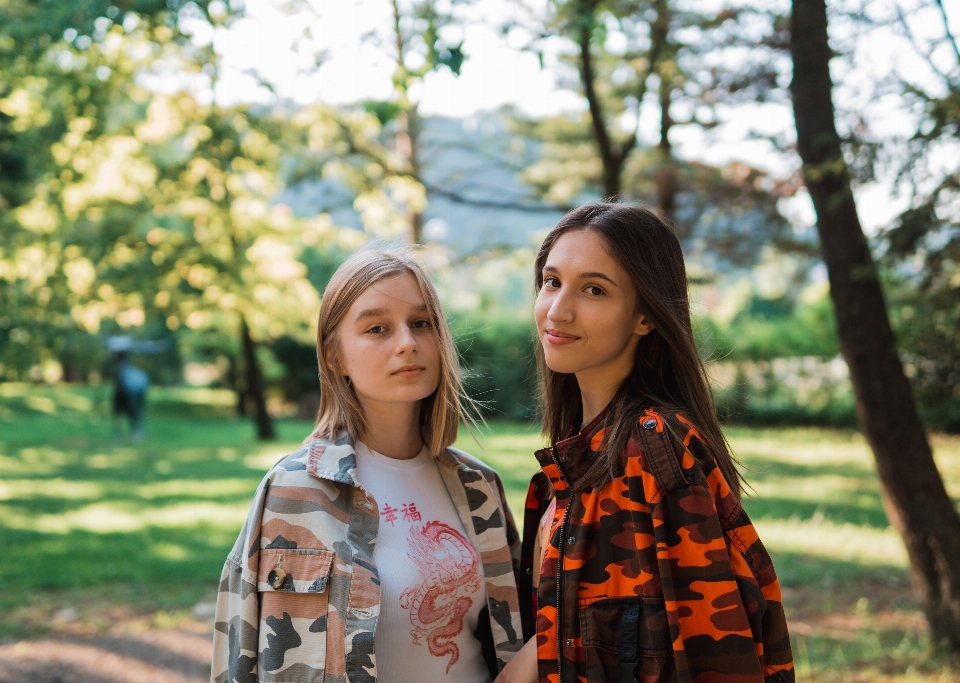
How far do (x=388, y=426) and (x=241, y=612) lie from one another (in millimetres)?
642

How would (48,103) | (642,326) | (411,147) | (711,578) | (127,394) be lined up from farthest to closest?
(411,147) → (127,394) → (48,103) → (642,326) → (711,578)

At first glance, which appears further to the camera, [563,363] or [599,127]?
[599,127]

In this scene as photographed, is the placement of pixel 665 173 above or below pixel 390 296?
above

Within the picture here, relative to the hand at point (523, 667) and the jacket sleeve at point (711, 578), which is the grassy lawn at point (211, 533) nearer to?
the jacket sleeve at point (711, 578)

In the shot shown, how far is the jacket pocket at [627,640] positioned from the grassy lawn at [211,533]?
0.52 m

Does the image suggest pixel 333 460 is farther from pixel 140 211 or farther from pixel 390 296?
pixel 140 211

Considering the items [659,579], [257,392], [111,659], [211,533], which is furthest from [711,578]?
[257,392]

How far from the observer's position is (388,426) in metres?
2.38

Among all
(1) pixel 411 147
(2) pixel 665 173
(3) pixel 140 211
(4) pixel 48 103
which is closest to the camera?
(4) pixel 48 103

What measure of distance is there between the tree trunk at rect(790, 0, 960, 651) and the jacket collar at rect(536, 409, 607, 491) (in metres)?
3.00

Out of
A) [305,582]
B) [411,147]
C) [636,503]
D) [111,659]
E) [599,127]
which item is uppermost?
[411,147]

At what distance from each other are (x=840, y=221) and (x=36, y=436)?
1449 cm

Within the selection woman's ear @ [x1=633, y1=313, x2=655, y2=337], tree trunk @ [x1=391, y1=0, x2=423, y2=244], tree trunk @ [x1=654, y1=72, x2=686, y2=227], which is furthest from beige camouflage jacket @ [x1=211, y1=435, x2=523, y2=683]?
tree trunk @ [x1=654, y1=72, x2=686, y2=227]

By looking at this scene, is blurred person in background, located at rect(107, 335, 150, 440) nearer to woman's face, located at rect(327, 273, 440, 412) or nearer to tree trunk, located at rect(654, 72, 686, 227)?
tree trunk, located at rect(654, 72, 686, 227)
